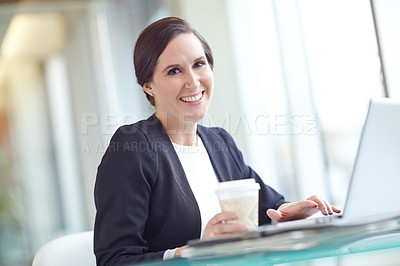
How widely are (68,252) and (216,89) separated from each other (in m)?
2.33

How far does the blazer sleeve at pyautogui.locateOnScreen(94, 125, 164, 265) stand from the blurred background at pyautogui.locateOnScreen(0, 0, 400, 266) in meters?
0.49

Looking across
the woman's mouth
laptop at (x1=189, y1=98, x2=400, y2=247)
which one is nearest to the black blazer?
the woman's mouth

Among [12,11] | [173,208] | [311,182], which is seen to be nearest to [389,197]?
[173,208]

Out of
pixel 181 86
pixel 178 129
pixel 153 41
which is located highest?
pixel 153 41

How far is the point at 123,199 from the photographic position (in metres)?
1.27

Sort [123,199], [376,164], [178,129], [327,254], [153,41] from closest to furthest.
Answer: [327,254], [376,164], [123,199], [153,41], [178,129]

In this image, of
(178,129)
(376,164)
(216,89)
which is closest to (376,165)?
(376,164)

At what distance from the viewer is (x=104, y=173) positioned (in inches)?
51.9

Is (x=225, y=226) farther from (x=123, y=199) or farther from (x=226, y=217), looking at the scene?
(x=123, y=199)

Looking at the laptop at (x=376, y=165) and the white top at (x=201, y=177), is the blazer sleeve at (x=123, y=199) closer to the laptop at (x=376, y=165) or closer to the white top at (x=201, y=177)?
the white top at (x=201, y=177)

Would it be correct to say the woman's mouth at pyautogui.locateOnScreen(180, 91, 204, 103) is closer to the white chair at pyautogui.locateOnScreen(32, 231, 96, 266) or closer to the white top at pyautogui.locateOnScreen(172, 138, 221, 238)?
the white top at pyautogui.locateOnScreen(172, 138, 221, 238)

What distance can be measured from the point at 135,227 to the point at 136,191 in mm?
93

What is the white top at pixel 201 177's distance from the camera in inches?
57.4

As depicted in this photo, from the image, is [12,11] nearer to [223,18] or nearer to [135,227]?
[223,18]
